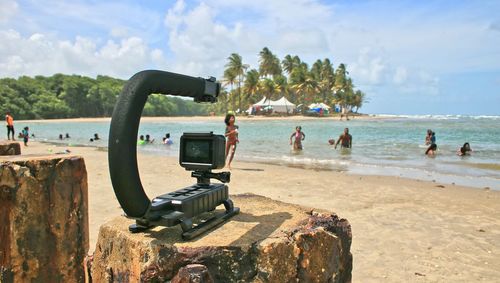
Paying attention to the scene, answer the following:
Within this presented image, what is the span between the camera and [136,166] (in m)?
1.90

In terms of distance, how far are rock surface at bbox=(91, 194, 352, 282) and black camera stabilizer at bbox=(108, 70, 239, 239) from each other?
0.10 m

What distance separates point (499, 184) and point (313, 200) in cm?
666

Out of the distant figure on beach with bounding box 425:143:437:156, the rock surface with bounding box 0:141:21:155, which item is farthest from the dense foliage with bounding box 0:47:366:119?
the rock surface with bounding box 0:141:21:155

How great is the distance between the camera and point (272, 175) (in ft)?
39.6

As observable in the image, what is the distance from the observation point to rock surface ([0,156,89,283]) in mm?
2863

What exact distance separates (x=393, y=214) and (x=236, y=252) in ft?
19.2

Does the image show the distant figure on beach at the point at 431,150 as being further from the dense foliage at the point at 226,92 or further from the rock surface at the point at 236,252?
the dense foliage at the point at 226,92

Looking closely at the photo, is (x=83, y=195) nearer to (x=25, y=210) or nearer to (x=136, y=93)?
(x=25, y=210)

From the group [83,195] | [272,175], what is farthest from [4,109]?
[83,195]

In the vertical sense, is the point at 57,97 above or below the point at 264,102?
above

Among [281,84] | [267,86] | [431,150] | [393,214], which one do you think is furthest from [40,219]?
[281,84]

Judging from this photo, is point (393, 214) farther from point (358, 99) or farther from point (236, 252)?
point (358, 99)

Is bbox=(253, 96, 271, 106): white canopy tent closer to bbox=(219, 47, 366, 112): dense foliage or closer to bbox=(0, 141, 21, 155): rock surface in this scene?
bbox=(219, 47, 366, 112): dense foliage

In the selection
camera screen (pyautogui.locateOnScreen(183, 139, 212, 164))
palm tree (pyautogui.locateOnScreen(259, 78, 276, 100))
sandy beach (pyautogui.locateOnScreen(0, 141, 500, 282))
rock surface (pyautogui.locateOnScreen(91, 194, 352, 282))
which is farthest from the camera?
palm tree (pyautogui.locateOnScreen(259, 78, 276, 100))
